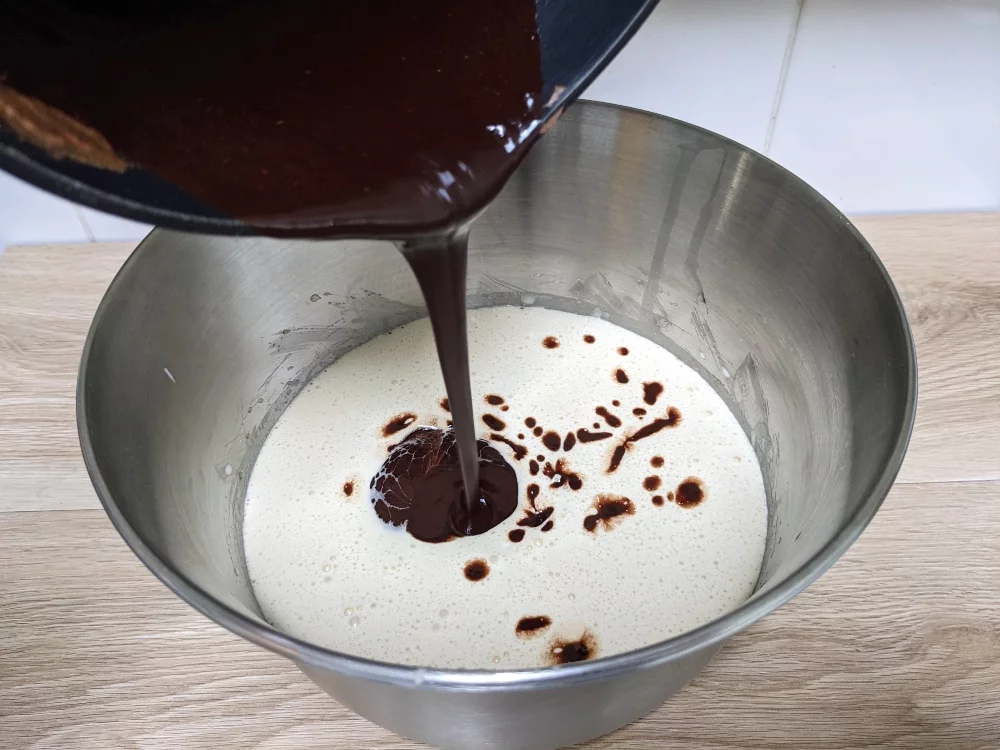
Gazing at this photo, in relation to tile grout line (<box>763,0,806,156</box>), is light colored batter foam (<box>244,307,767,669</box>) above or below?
below

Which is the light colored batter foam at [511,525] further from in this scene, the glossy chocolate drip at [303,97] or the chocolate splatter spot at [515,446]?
the glossy chocolate drip at [303,97]

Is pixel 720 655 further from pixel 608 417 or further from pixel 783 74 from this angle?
pixel 783 74

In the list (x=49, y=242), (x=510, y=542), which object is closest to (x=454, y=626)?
(x=510, y=542)

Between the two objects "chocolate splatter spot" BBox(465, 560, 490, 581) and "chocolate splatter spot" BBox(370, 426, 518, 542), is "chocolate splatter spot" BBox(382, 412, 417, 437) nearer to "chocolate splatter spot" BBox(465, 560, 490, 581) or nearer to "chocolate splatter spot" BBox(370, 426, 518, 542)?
"chocolate splatter spot" BBox(370, 426, 518, 542)

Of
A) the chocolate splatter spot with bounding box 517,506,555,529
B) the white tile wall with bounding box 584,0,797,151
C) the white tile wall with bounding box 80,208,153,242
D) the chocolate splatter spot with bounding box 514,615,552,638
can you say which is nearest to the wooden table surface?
the chocolate splatter spot with bounding box 514,615,552,638

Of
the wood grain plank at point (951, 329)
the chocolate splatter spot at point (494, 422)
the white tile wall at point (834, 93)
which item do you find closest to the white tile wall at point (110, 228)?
the white tile wall at point (834, 93)

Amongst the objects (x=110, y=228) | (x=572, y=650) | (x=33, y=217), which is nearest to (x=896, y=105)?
(x=572, y=650)
